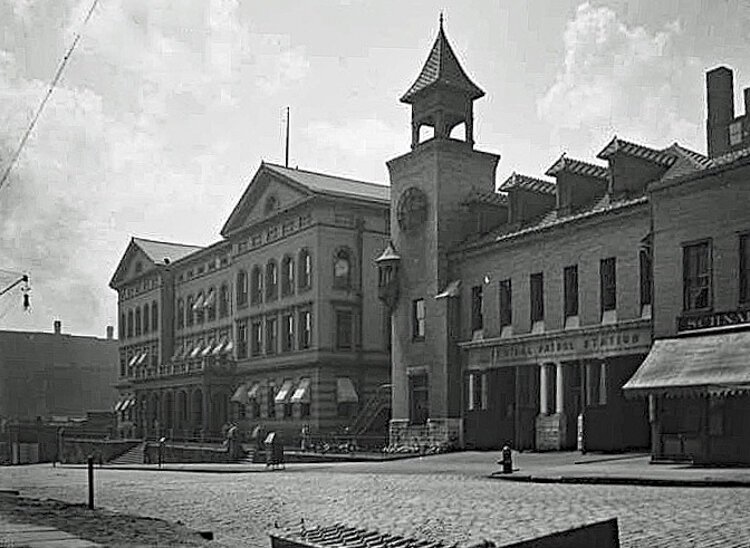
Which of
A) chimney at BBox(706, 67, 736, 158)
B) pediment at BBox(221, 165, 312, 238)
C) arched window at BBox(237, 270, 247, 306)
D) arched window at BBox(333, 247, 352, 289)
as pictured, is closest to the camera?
chimney at BBox(706, 67, 736, 158)

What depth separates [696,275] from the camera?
31.8 m

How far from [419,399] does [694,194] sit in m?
20.4

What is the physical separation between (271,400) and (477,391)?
66.7ft

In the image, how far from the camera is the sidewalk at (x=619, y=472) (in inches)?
929

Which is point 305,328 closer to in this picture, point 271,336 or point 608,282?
point 271,336

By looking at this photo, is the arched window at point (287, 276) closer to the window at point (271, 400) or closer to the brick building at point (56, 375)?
the window at point (271, 400)

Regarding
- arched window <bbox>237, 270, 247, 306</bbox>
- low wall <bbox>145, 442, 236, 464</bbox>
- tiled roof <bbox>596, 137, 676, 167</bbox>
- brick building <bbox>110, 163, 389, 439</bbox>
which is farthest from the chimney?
arched window <bbox>237, 270, 247, 306</bbox>

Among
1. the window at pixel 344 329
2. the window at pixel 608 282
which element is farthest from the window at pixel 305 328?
the window at pixel 608 282

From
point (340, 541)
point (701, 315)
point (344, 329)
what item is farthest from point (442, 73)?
Answer: point (340, 541)

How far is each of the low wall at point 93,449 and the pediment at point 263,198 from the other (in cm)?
1491

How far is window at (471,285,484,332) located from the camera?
152ft

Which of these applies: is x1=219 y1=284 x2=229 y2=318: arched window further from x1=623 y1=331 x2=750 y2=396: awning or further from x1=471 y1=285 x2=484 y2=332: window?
x1=623 y1=331 x2=750 y2=396: awning

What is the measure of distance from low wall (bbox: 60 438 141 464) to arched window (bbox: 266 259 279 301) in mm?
13571

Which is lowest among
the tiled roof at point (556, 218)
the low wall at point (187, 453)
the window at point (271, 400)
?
the low wall at point (187, 453)
